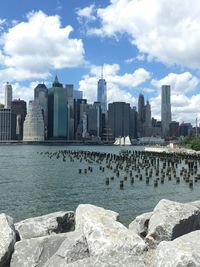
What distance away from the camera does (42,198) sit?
40.7m

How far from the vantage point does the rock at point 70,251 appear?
39.6ft

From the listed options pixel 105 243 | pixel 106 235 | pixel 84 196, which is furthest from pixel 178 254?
pixel 84 196

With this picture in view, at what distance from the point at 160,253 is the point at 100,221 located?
293 cm

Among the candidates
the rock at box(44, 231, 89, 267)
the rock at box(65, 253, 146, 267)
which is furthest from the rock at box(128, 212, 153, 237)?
the rock at box(65, 253, 146, 267)

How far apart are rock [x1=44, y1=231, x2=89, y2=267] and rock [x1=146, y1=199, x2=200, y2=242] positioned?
9.59 ft

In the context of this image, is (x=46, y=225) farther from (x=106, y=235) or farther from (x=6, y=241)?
(x=106, y=235)

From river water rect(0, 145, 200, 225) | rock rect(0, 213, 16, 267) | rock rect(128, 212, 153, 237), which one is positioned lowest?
river water rect(0, 145, 200, 225)

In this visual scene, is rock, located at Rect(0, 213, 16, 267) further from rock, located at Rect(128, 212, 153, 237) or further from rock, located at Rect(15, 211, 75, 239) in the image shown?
rock, located at Rect(128, 212, 153, 237)

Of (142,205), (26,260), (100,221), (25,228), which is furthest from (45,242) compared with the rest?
(142,205)

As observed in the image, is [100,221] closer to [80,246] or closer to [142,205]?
[80,246]

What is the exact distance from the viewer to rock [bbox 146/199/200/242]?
1462 cm

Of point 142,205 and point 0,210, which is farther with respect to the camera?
point 142,205

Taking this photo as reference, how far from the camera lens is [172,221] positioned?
1492 cm

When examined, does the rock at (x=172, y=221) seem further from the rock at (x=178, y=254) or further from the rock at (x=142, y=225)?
the rock at (x=178, y=254)
